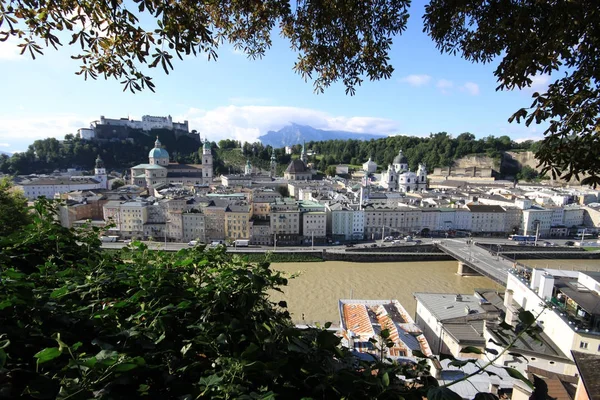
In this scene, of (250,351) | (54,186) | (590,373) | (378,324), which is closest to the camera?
(250,351)

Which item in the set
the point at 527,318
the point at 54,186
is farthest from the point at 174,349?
the point at 54,186

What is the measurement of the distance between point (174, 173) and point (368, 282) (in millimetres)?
32680

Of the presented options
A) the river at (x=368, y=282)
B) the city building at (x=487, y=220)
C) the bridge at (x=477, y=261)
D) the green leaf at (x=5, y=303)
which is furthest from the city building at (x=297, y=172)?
the green leaf at (x=5, y=303)

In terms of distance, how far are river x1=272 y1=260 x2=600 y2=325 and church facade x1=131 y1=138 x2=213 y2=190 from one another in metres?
25.6

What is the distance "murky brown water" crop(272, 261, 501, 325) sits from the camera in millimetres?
13055

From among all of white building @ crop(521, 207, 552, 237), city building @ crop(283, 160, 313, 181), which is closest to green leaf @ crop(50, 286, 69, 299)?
white building @ crop(521, 207, 552, 237)

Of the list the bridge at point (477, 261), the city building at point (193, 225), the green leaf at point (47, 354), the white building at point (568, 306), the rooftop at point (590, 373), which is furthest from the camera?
the city building at point (193, 225)

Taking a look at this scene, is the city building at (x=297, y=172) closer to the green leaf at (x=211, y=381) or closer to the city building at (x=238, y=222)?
the city building at (x=238, y=222)

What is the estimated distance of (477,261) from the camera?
59.5 ft

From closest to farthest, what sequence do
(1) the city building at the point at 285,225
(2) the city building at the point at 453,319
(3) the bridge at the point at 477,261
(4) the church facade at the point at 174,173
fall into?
(2) the city building at the point at 453,319 < (3) the bridge at the point at 477,261 < (1) the city building at the point at 285,225 < (4) the church facade at the point at 174,173

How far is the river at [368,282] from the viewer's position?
1311 centimetres

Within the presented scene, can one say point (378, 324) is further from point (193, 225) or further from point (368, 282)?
point (193, 225)

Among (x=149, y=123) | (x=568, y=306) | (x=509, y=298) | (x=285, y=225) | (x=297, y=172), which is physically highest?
(x=149, y=123)

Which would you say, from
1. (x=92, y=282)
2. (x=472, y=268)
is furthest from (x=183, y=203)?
(x=92, y=282)
